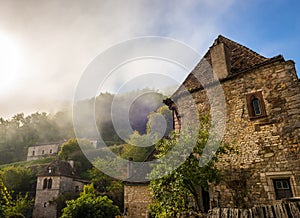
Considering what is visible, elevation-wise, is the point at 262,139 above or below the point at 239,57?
below

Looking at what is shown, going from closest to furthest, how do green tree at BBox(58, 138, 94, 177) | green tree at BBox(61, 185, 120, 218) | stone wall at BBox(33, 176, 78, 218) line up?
green tree at BBox(61, 185, 120, 218) < stone wall at BBox(33, 176, 78, 218) < green tree at BBox(58, 138, 94, 177)

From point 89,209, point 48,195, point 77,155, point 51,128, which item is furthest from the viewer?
point 51,128

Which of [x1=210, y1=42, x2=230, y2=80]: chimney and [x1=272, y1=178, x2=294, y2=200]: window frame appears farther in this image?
[x1=210, y1=42, x2=230, y2=80]: chimney

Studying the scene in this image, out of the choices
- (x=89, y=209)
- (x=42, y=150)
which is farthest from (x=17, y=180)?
(x=89, y=209)

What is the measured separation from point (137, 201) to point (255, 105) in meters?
9.26

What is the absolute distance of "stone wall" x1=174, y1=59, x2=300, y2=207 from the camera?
7.38 meters

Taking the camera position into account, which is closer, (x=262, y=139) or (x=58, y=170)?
(x=262, y=139)

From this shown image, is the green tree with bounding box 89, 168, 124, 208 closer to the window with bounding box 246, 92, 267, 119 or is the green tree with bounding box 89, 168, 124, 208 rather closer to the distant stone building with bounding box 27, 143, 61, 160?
the window with bounding box 246, 92, 267, 119

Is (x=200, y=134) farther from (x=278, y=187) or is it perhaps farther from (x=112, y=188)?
(x=112, y=188)

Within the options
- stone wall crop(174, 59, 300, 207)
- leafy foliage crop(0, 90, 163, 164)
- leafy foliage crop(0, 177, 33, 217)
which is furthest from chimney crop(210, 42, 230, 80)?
leafy foliage crop(0, 90, 163, 164)

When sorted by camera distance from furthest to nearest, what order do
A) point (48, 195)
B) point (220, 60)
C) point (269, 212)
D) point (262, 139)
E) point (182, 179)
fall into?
point (48, 195) → point (220, 60) → point (262, 139) → point (182, 179) → point (269, 212)

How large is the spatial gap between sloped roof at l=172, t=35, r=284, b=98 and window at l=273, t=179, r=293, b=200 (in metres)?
4.32

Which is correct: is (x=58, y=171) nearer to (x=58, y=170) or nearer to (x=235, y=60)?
(x=58, y=170)

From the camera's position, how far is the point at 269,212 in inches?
110
